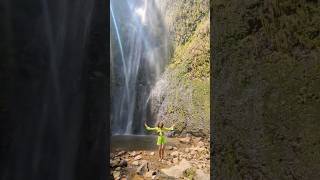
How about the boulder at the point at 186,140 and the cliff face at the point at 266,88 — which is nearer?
the cliff face at the point at 266,88

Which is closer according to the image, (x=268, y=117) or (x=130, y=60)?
(x=268, y=117)

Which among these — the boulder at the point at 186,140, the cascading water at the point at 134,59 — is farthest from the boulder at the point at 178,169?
the cascading water at the point at 134,59

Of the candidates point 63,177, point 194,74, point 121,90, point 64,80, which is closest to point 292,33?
point 64,80

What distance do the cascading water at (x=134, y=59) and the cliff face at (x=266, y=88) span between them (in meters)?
20.7

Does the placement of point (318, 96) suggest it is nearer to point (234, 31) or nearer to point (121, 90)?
point (234, 31)

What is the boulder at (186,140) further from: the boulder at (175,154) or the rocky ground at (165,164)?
the boulder at (175,154)

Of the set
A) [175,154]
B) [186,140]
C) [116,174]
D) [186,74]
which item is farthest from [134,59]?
[116,174]

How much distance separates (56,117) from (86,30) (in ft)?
2.41

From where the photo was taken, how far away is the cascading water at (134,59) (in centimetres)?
2206

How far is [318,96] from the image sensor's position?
73 centimetres

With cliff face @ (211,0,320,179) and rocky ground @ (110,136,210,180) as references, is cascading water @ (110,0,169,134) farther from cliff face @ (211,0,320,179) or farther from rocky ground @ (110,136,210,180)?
cliff face @ (211,0,320,179)

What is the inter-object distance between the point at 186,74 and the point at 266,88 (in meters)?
19.3

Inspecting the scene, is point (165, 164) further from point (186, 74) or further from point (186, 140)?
point (186, 74)

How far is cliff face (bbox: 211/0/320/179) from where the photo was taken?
75 cm
